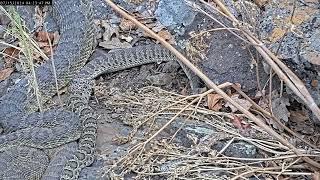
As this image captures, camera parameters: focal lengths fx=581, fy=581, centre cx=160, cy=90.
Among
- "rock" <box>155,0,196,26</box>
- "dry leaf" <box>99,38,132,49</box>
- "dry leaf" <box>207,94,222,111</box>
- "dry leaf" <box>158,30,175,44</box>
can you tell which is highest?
"rock" <box>155,0,196,26</box>

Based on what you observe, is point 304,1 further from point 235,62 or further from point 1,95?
point 1,95

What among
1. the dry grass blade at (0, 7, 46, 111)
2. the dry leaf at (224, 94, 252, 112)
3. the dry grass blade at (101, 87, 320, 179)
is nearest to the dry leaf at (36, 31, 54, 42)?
the dry grass blade at (0, 7, 46, 111)

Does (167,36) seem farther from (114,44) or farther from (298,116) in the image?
(298,116)

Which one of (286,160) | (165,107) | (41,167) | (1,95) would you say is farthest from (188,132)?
(1,95)

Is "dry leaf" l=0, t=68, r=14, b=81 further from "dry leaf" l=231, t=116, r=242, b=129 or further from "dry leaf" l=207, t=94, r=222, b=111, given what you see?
"dry leaf" l=231, t=116, r=242, b=129

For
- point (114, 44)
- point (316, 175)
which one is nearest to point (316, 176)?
point (316, 175)

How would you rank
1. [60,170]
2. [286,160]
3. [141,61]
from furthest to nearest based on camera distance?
1. [141,61]
2. [60,170]
3. [286,160]
